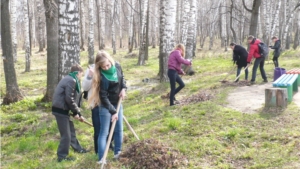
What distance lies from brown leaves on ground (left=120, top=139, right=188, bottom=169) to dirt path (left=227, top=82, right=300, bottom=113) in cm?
301

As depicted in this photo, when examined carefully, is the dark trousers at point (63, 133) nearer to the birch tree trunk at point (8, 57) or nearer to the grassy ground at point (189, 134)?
the grassy ground at point (189, 134)

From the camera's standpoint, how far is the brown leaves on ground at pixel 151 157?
4.72 m

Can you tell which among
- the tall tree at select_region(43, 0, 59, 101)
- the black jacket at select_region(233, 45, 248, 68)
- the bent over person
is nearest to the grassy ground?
the tall tree at select_region(43, 0, 59, 101)

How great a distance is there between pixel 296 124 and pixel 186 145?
228 centimetres

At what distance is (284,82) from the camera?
774 centimetres

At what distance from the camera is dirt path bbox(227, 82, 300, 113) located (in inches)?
298

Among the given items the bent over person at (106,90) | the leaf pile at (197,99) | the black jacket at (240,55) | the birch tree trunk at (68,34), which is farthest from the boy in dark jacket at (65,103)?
the black jacket at (240,55)

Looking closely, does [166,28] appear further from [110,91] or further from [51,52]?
[110,91]

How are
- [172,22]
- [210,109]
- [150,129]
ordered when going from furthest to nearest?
[172,22], [210,109], [150,129]

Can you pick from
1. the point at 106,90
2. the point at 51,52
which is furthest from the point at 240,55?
the point at 106,90

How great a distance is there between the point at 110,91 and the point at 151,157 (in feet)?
3.85

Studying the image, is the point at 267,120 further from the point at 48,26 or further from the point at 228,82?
the point at 48,26

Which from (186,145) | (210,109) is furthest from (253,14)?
(186,145)

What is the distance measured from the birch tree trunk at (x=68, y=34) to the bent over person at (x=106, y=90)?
3533 millimetres
